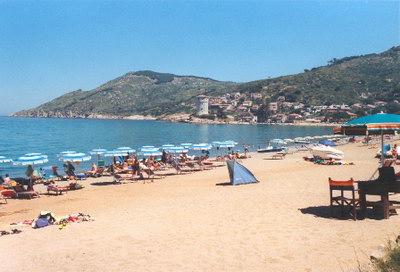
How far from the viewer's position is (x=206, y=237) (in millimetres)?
7465

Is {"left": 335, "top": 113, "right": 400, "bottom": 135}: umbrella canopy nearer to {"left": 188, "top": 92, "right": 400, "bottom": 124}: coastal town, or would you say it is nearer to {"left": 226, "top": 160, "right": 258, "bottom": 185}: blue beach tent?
{"left": 226, "top": 160, "right": 258, "bottom": 185}: blue beach tent

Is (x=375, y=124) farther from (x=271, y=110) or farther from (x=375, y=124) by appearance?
(x=271, y=110)

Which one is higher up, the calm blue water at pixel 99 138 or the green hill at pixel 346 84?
the green hill at pixel 346 84

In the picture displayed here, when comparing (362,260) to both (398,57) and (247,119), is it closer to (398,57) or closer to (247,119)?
(247,119)

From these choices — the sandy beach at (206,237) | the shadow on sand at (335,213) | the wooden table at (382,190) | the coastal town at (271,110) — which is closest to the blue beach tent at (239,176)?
the sandy beach at (206,237)

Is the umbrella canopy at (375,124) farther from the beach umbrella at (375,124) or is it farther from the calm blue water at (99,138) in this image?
the calm blue water at (99,138)

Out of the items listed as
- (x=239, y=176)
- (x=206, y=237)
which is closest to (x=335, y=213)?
(x=206, y=237)

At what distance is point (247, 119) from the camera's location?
141750 millimetres

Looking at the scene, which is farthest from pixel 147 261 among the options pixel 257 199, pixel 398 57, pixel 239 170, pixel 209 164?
pixel 398 57

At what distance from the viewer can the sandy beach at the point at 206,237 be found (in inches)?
239

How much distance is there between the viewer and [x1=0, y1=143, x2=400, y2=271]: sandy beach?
6078 millimetres

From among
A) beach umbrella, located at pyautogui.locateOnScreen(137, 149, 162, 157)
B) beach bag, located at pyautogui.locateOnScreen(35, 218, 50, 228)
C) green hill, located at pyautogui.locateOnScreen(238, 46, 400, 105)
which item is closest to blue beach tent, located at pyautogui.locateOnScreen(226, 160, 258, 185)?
beach bag, located at pyautogui.locateOnScreen(35, 218, 50, 228)

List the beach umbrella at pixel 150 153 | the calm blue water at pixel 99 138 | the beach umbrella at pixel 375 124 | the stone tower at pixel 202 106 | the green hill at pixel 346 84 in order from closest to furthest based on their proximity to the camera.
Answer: the beach umbrella at pixel 375 124 < the beach umbrella at pixel 150 153 < the calm blue water at pixel 99 138 < the green hill at pixel 346 84 < the stone tower at pixel 202 106

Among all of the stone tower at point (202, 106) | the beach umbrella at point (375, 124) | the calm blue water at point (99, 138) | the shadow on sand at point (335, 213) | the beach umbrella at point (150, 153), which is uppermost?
the stone tower at point (202, 106)
